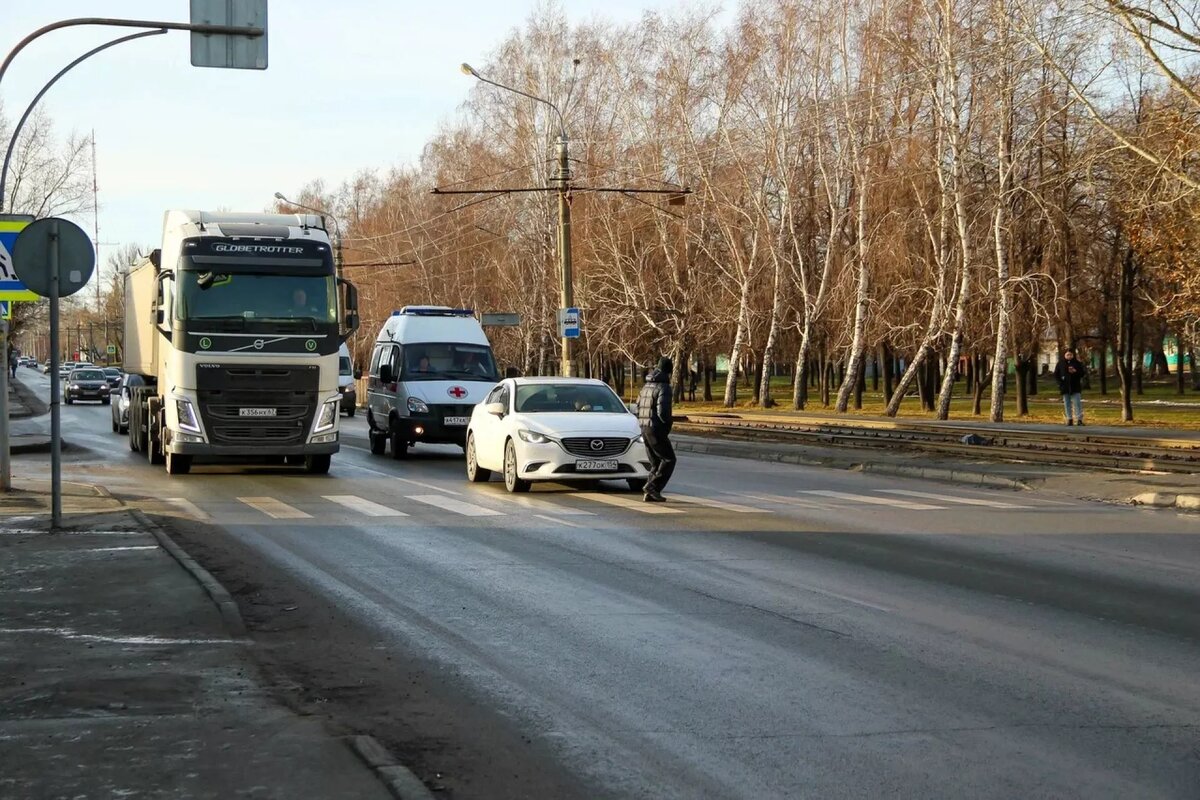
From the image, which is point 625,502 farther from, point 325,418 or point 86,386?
point 86,386

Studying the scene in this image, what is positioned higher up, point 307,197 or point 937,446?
point 307,197

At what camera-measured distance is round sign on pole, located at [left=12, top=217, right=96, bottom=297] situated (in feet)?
44.0

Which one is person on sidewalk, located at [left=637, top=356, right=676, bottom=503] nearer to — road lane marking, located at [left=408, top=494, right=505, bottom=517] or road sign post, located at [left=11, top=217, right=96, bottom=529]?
road lane marking, located at [left=408, top=494, right=505, bottom=517]

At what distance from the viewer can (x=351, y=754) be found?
19.3ft

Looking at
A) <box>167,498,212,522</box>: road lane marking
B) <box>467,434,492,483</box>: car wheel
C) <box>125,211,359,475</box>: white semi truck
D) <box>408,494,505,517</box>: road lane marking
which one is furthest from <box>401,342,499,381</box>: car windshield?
<box>167,498,212,522</box>: road lane marking

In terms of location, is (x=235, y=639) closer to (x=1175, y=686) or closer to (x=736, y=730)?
(x=736, y=730)

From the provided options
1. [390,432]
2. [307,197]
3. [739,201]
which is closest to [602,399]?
[390,432]

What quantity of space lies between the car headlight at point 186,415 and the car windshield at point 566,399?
198 inches

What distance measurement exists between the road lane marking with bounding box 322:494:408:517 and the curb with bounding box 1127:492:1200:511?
8923 mm

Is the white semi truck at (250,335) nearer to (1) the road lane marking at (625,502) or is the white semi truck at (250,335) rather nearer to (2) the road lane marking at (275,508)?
(2) the road lane marking at (275,508)

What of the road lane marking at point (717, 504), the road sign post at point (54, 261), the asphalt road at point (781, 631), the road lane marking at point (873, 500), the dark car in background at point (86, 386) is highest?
the road sign post at point (54, 261)

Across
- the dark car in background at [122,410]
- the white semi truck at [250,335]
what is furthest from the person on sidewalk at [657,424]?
the dark car in background at [122,410]

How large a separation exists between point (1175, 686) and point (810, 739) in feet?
7.23

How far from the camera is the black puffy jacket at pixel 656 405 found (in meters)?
17.3
